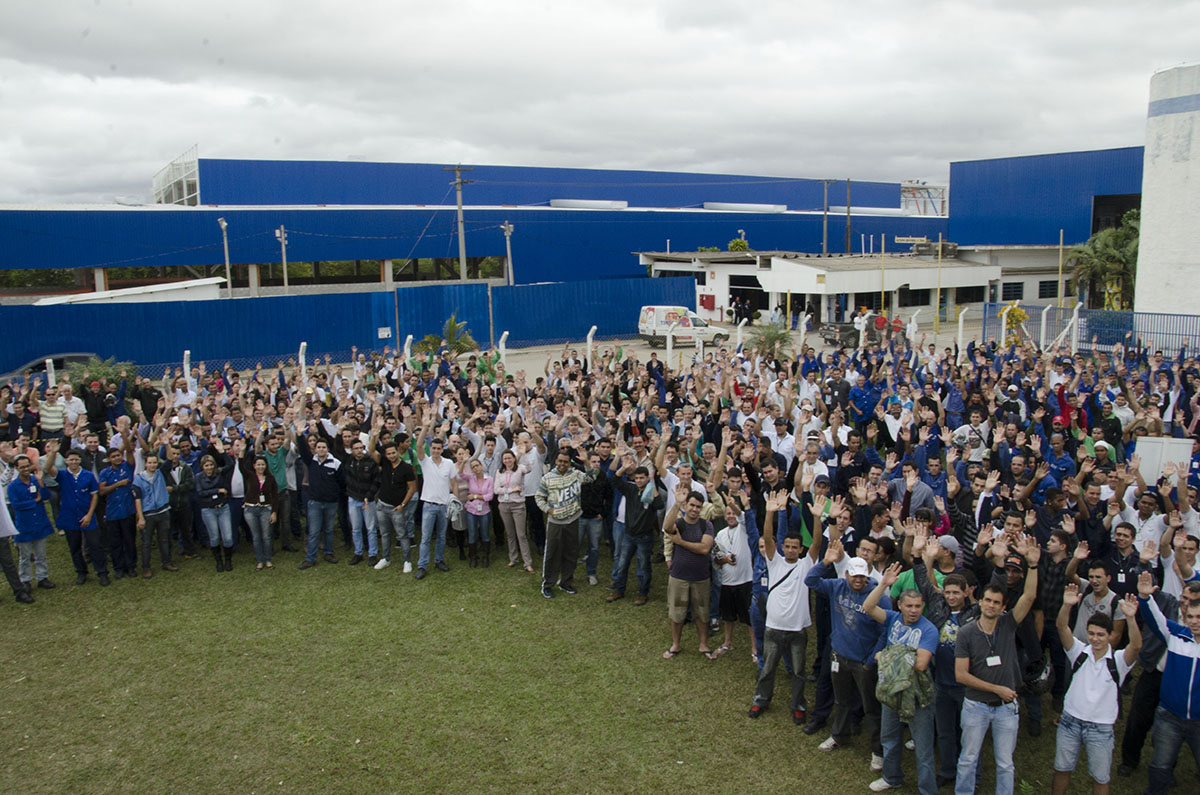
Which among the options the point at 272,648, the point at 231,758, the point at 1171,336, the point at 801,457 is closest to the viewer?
the point at 231,758

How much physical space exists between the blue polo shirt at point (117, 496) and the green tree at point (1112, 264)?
102 ft

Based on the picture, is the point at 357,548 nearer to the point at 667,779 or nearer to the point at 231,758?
the point at 231,758

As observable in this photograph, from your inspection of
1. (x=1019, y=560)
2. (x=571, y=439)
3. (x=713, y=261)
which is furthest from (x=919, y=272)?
(x=1019, y=560)

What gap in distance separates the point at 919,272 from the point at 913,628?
3361cm

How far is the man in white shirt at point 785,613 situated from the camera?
592 centimetres

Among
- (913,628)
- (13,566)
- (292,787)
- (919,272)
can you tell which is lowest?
(292,787)

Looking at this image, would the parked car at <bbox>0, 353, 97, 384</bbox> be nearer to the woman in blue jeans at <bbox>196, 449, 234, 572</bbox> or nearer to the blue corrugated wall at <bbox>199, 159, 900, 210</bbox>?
the woman in blue jeans at <bbox>196, 449, 234, 572</bbox>

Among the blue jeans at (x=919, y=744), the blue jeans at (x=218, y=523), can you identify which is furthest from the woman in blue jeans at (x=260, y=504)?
the blue jeans at (x=919, y=744)

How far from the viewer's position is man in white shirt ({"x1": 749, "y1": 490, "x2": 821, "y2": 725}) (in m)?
5.92

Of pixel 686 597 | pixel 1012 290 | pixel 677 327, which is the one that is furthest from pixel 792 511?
pixel 1012 290

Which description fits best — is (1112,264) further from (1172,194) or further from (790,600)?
(790,600)

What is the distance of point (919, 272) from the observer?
35906 millimetres

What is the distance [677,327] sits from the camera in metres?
29.4

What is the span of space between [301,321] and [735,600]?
21271 mm
